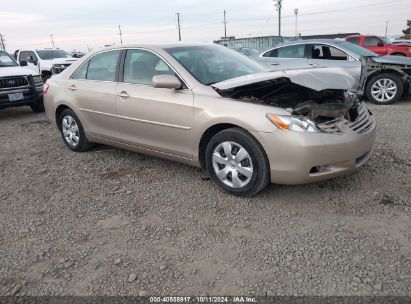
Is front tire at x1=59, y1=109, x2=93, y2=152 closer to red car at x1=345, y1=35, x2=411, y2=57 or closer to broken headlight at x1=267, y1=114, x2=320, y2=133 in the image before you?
broken headlight at x1=267, y1=114, x2=320, y2=133

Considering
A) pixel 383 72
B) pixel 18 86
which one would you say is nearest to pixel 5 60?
pixel 18 86

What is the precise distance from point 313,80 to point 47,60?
46.4 ft

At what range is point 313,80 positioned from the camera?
11.6 ft

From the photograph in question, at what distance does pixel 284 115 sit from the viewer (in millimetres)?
3320

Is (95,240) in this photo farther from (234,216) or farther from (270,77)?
(270,77)

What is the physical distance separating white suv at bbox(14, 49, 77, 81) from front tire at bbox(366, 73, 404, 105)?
10.9 m

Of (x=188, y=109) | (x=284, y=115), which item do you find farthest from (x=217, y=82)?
(x=284, y=115)

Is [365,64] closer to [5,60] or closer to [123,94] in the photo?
[123,94]

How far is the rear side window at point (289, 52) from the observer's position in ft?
30.0

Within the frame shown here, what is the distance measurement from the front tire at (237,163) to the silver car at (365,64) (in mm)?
5289

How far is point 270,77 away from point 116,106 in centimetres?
197

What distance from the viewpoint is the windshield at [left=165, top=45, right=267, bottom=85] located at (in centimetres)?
407

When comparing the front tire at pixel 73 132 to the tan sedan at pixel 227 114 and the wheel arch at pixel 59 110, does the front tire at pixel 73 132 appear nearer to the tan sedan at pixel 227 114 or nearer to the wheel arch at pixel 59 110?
the wheel arch at pixel 59 110

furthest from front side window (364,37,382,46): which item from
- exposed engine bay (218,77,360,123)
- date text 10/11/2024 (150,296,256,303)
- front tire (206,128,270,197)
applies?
date text 10/11/2024 (150,296,256,303)
